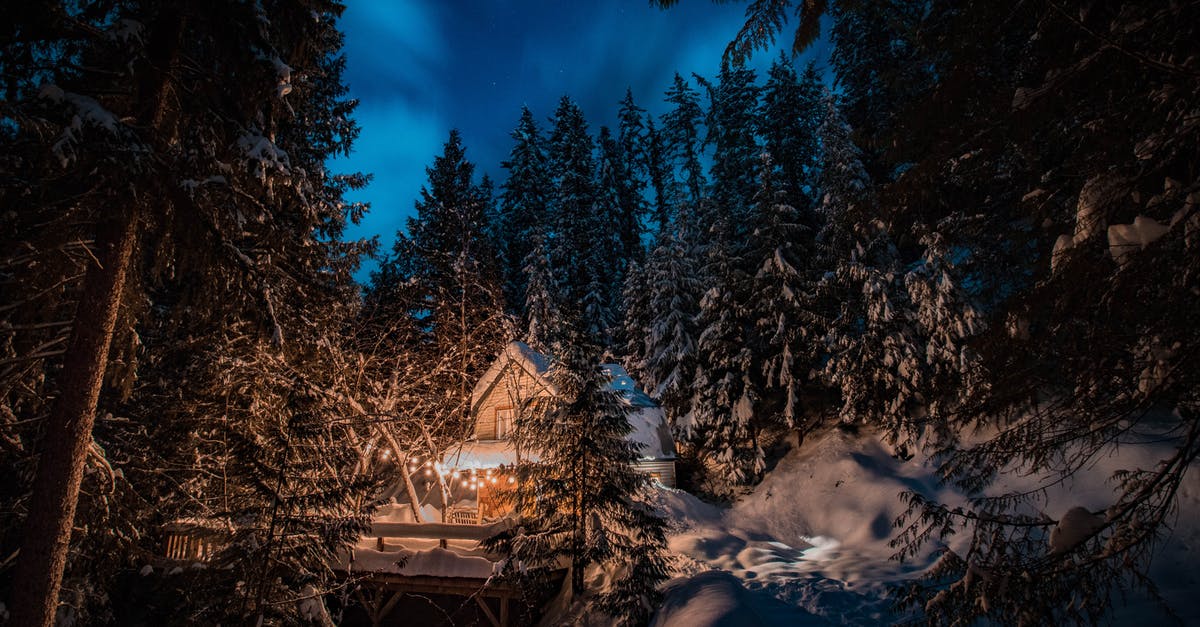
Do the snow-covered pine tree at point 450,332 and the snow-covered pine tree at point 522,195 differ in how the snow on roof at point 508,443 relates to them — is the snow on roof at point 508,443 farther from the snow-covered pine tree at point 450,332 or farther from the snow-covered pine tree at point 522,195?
the snow-covered pine tree at point 522,195

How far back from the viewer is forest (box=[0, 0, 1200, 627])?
3.30 m

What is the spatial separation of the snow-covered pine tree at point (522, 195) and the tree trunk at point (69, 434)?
2753 centimetres

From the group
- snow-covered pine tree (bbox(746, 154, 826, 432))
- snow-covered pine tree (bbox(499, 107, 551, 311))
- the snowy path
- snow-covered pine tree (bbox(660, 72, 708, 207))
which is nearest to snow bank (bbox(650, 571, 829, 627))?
the snowy path

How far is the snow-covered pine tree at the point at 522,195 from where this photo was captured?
35.5 metres

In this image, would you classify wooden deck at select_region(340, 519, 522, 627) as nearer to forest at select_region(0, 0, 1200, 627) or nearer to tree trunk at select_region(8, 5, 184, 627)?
forest at select_region(0, 0, 1200, 627)

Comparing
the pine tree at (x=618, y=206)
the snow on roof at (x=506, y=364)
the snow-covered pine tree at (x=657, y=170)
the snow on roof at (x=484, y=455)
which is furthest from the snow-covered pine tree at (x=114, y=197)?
the snow-covered pine tree at (x=657, y=170)

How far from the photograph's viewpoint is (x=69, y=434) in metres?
5.26

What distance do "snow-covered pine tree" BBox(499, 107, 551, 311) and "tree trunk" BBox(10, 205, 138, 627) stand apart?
2753 centimetres

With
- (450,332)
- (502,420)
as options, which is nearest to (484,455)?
(502,420)

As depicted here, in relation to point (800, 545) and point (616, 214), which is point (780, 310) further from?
point (616, 214)

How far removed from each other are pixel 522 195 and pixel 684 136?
14.7 meters

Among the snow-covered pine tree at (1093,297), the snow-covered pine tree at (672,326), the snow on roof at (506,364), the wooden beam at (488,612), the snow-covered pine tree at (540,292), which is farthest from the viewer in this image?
the snow-covered pine tree at (540,292)

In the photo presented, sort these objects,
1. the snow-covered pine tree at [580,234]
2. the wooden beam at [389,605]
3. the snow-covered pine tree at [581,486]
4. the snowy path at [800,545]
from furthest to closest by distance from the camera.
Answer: the snow-covered pine tree at [580,234] < the wooden beam at [389,605] < the snow-covered pine tree at [581,486] < the snowy path at [800,545]

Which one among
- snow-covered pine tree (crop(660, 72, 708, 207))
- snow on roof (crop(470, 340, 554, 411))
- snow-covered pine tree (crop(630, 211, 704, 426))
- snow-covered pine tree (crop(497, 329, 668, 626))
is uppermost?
snow-covered pine tree (crop(660, 72, 708, 207))
